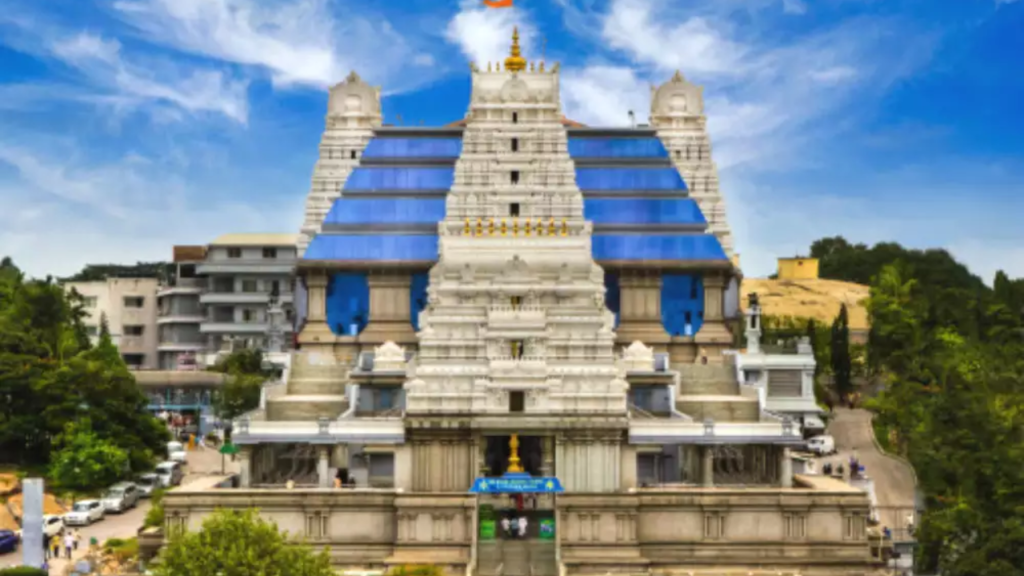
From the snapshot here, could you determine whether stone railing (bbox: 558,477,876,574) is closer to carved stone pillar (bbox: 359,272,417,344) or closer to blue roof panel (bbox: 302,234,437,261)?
carved stone pillar (bbox: 359,272,417,344)

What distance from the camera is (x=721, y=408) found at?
63.3 meters

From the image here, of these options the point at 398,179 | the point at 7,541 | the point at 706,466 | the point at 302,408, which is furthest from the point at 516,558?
the point at 398,179

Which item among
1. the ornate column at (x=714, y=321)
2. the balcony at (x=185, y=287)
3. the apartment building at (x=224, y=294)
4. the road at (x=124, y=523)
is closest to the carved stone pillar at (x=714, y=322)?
the ornate column at (x=714, y=321)

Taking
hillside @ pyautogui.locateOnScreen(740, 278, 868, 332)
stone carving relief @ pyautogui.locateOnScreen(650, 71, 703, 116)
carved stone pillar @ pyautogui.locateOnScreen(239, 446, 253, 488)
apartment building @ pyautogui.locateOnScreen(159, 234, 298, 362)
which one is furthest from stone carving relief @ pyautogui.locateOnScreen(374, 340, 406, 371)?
hillside @ pyautogui.locateOnScreen(740, 278, 868, 332)

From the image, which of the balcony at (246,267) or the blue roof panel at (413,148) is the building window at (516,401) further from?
the balcony at (246,267)

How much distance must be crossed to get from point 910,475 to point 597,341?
853 inches

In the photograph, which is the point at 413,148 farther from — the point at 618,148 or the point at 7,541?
the point at 7,541

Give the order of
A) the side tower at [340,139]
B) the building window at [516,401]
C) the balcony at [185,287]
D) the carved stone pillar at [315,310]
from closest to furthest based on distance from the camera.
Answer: the building window at [516,401], the carved stone pillar at [315,310], the side tower at [340,139], the balcony at [185,287]

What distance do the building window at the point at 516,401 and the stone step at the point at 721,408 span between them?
9999mm

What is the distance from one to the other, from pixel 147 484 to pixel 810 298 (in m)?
75.1

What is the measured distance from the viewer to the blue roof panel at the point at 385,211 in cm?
7738

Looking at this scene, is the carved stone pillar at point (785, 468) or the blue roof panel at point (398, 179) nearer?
the carved stone pillar at point (785, 468)

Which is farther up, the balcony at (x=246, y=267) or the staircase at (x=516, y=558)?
the balcony at (x=246, y=267)

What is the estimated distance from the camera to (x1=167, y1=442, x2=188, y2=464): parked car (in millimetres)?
73812
